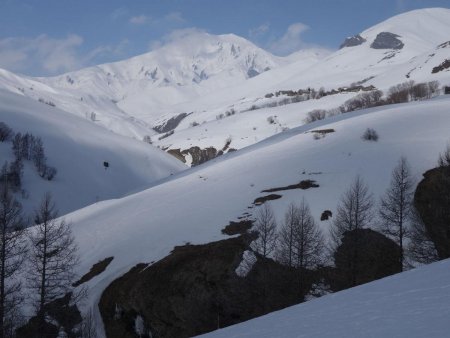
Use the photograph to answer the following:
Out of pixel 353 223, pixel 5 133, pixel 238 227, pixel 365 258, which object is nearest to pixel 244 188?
pixel 238 227

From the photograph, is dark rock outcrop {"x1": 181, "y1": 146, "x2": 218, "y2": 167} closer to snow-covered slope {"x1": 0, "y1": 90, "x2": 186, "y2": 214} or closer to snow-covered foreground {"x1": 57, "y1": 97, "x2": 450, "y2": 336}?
snow-covered slope {"x1": 0, "y1": 90, "x2": 186, "y2": 214}

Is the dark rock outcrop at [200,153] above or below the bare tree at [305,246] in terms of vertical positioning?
above

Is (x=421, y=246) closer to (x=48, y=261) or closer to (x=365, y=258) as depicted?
(x=365, y=258)

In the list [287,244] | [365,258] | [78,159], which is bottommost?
[365,258]

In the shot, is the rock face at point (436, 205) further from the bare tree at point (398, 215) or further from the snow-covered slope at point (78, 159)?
the snow-covered slope at point (78, 159)

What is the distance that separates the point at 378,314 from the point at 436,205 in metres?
31.9

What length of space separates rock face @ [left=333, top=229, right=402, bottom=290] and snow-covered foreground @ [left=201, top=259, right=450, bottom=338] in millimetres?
20941

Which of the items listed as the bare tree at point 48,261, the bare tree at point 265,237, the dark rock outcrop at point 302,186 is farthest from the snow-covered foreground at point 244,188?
the bare tree at point 48,261

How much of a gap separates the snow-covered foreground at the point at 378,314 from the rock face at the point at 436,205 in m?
22.0

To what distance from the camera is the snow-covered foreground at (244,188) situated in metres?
45.4

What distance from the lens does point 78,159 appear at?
10531cm

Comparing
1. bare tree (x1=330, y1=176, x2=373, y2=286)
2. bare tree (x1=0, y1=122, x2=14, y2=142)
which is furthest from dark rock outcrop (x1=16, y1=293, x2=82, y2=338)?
bare tree (x1=0, y1=122, x2=14, y2=142)

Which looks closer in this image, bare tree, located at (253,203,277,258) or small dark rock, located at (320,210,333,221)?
bare tree, located at (253,203,277,258)

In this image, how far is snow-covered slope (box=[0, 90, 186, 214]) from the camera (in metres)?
90.3
